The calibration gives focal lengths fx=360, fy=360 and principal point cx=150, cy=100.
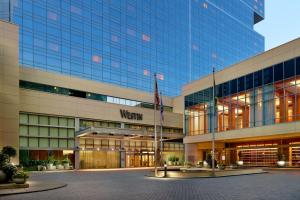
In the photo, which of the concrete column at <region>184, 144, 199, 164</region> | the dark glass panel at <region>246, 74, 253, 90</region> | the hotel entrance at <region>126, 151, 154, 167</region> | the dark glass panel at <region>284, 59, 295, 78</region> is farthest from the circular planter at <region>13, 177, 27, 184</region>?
the concrete column at <region>184, 144, 199, 164</region>

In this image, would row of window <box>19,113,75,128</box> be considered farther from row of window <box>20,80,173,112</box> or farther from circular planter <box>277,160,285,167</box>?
circular planter <box>277,160,285,167</box>

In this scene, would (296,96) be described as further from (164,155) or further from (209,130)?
(164,155)

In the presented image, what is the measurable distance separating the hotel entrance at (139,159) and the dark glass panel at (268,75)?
3092 cm

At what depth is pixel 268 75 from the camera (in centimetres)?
4859

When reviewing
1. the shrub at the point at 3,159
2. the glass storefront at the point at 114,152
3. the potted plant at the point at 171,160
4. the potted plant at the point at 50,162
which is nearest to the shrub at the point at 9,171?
the shrub at the point at 3,159

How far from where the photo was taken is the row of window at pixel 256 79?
1774 inches

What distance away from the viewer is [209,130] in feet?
198

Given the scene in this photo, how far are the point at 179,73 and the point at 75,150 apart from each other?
61.0m

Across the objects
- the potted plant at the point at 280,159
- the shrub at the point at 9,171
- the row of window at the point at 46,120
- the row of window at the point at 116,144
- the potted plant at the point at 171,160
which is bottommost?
the potted plant at the point at 171,160

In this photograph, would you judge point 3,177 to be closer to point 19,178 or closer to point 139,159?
point 19,178

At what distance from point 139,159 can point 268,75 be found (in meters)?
32.5

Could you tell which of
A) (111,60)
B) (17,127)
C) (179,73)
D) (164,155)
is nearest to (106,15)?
(111,60)

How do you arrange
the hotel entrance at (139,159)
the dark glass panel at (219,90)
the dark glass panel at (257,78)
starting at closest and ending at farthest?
the dark glass panel at (257,78), the dark glass panel at (219,90), the hotel entrance at (139,159)

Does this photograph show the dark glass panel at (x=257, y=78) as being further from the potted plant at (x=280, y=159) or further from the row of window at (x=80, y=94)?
the row of window at (x=80, y=94)
